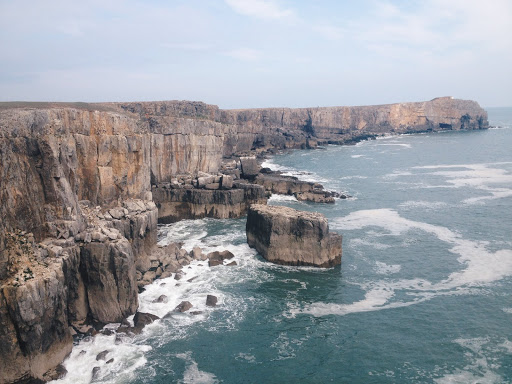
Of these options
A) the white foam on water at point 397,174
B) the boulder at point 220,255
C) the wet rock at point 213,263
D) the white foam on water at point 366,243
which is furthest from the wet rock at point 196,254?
the white foam on water at point 397,174

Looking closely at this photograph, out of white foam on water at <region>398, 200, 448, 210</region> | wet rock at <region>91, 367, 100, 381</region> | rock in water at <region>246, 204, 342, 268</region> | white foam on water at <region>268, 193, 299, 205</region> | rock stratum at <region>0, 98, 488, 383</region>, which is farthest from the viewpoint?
white foam on water at <region>268, 193, 299, 205</region>

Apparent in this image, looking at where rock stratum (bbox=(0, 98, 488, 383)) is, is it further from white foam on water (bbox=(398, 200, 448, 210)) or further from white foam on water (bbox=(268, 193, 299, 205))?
white foam on water (bbox=(398, 200, 448, 210))

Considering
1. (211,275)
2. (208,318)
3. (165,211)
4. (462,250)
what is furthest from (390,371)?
(165,211)

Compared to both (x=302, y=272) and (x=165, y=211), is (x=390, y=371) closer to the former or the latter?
(x=302, y=272)

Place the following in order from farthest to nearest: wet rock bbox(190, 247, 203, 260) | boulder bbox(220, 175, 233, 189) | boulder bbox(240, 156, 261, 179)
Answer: boulder bbox(240, 156, 261, 179), boulder bbox(220, 175, 233, 189), wet rock bbox(190, 247, 203, 260)

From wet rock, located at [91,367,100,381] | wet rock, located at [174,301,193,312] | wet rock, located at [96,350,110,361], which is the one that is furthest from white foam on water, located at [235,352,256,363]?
wet rock, located at [91,367,100,381]

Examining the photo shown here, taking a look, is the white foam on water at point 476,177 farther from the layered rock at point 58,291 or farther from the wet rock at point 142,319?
the layered rock at point 58,291
